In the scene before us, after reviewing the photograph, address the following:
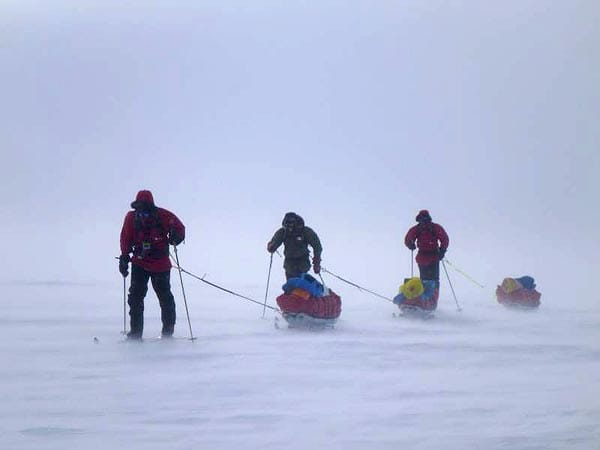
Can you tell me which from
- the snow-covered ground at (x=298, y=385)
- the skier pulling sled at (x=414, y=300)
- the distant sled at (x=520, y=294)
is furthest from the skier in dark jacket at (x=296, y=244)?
the distant sled at (x=520, y=294)

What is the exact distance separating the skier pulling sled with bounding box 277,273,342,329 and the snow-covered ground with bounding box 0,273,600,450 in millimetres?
179

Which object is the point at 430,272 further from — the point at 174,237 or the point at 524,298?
the point at 174,237

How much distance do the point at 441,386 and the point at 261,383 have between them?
1190 mm

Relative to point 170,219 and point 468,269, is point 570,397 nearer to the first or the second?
point 170,219

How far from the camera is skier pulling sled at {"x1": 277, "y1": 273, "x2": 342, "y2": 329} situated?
8.97m

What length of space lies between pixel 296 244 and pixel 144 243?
2.31m

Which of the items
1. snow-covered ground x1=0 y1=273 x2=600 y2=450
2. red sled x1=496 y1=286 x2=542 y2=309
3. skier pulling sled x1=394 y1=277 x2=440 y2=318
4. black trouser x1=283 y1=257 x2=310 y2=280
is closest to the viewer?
snow-covered ground x1=0 y1=273 x2=600 y2=450

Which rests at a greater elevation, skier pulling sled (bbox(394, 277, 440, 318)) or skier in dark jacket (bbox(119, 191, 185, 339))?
skier in dark jacket (bbox(119, 191, 185, 339))

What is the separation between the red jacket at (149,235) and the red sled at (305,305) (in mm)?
1392

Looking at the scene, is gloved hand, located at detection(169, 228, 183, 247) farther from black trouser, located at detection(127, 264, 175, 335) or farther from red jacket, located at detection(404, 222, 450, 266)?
red jacket, located at detection(404, 222, 450, 266)

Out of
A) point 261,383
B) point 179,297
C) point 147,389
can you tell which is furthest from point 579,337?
point 179,297

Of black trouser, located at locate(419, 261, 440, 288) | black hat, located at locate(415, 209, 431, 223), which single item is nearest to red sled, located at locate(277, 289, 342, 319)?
black trouser, located at locate(419, 261, 440, 288)

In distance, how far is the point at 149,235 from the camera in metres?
8.13

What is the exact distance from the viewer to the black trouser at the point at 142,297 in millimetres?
8156
